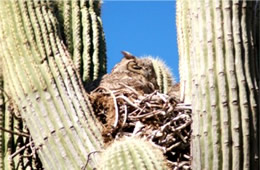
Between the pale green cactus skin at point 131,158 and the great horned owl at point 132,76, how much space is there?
158 cm

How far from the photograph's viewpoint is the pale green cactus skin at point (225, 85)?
12.7 feet

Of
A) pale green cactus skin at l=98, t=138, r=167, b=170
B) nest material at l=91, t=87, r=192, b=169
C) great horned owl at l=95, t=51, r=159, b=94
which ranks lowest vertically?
pale green cactus skin at l=98, t=138, r=167, b=170

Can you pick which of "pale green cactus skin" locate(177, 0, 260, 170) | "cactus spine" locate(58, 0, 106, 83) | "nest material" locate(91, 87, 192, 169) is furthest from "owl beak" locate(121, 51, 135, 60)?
"pale green cactus skin" locate(177, 0, 260, 170)

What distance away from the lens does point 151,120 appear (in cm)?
481

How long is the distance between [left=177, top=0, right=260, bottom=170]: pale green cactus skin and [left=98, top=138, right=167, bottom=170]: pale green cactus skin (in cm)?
27

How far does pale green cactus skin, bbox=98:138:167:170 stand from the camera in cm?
372

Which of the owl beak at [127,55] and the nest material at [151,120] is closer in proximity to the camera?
the nest material at [151,120]

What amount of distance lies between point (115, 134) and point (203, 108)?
0.91 metres

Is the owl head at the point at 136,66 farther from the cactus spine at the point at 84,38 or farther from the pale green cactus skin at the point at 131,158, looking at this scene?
the pale green cactus skin at the point at 131,158

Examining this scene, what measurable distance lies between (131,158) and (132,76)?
8.15 feet

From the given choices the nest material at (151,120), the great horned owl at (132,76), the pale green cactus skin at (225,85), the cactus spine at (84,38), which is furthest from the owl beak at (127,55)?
the pale green cactus skin at (225,85)

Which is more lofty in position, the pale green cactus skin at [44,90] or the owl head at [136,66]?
the owl head at [136,66]

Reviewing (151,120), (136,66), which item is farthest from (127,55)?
Result: (151,120)

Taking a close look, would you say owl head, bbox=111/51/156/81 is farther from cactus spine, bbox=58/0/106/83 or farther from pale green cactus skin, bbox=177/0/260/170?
pale green cactus skin, bbox=177/0/260/170
